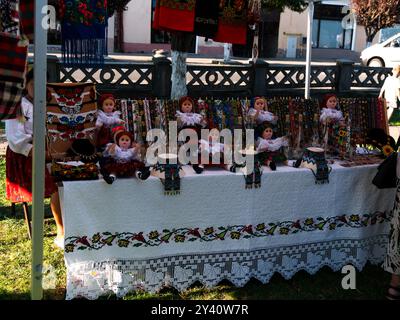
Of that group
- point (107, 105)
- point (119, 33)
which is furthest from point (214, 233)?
point (119, 33)

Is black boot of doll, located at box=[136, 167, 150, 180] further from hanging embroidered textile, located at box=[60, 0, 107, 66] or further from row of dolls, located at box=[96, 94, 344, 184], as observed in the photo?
hanging embroidered textile, located at box=[60, 0, 107, 66]

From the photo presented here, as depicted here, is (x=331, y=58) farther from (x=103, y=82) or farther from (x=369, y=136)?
(x=369, y=136)

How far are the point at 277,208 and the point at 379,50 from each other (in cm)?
1523

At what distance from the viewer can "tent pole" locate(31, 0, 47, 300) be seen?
8.23 ft

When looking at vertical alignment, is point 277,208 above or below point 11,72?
below

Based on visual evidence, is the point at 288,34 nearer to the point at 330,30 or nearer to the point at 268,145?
the point at 330,30

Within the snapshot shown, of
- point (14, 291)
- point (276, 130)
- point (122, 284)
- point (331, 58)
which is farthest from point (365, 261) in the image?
point (331, 58)

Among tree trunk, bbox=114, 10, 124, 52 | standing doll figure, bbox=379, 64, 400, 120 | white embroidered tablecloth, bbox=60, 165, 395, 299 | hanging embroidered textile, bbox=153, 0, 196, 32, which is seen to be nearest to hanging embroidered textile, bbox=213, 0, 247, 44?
hanging embroidered textile, bbox=153, 0, 196, 32

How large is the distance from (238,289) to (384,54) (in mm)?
15325

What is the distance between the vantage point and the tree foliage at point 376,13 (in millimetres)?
22469

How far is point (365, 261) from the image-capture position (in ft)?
13.6

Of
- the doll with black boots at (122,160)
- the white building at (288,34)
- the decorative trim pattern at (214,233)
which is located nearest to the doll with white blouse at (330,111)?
the decorative trim pattern at (214,233)

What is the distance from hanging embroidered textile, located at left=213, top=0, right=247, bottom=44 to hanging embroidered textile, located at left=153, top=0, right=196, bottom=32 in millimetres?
260
